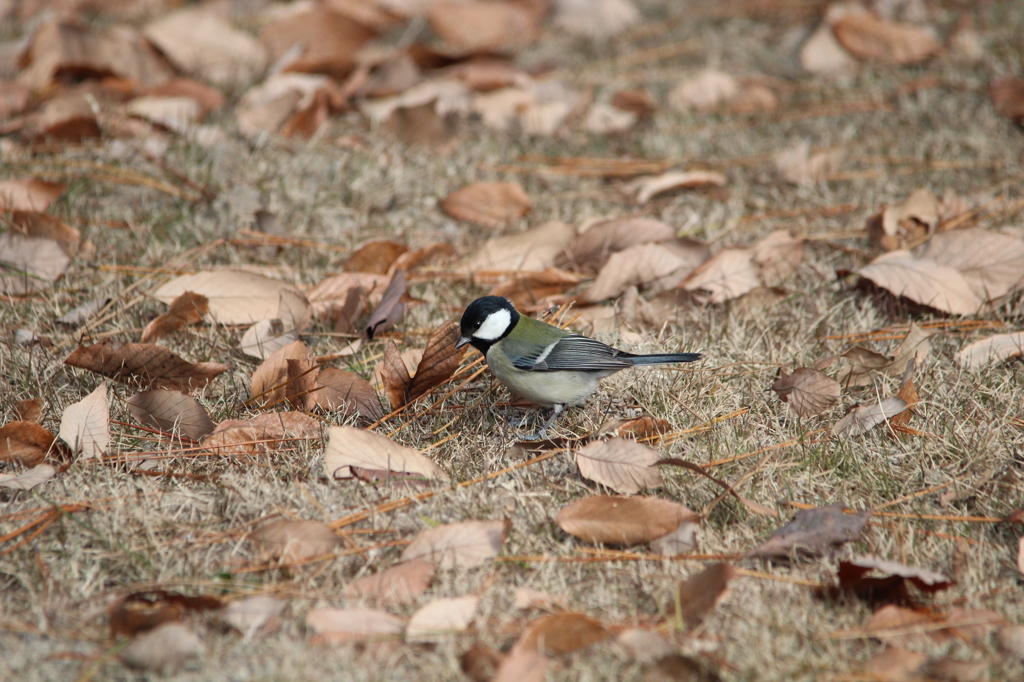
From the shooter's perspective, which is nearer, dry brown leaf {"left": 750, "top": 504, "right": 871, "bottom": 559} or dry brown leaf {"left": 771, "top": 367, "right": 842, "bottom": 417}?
dry brown leaf {"left": 750, "top": 504, "right": 871, "bottom": 559}

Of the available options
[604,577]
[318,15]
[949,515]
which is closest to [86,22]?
[318,15]

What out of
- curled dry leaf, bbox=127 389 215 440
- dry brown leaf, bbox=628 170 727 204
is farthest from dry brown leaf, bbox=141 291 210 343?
dry brown leaf, bbox=628 170 727 204

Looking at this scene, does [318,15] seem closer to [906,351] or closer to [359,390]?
[359,390]

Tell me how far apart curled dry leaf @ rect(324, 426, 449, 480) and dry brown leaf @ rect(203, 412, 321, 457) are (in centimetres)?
19

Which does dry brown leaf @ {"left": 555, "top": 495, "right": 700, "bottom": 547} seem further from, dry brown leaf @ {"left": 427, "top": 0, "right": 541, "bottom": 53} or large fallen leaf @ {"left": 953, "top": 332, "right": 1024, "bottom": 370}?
dry brown leaf @ {"left": 427, "top": 0, "right": 541, "bottom": 53}

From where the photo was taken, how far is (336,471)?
2498 millimetres

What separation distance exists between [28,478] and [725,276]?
2.58m

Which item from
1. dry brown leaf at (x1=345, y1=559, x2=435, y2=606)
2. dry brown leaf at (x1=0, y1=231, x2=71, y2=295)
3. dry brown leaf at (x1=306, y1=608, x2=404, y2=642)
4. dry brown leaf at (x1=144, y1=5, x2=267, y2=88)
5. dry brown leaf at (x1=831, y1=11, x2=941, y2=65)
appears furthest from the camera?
dry brown leaf at (x1=831, y1=11, x2=941, y2=65)

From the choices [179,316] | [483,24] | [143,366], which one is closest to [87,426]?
[143,366]

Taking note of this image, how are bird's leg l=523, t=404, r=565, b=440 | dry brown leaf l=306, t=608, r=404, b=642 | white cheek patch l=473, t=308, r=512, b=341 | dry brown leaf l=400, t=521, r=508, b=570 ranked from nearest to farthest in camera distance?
dry brown leaf l=306, t=608, r=404, b=642
dry brown leaf l=400, t=521, r=508, b=570
bird's leg l=523, t=404, r=565, b=440
white cheek patch l=473, t=308, r=512, b=341

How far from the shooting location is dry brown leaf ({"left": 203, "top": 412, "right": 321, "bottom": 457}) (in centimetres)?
A: 262

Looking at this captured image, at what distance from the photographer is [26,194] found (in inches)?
150

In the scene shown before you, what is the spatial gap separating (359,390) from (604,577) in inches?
41.9

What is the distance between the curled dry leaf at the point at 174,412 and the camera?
8.82ft
